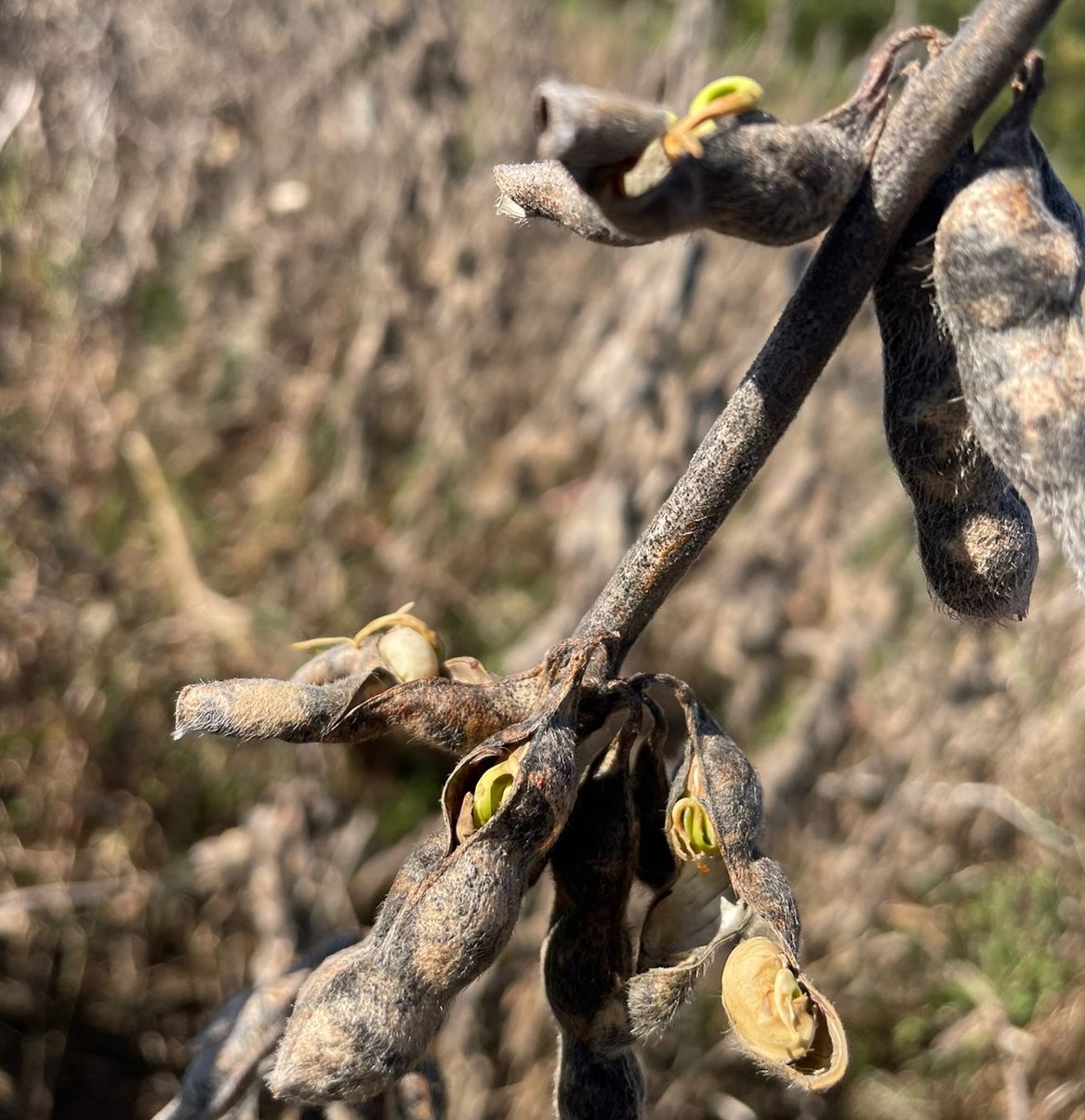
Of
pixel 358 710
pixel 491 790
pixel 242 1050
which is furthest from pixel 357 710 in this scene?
pixel 242 1050

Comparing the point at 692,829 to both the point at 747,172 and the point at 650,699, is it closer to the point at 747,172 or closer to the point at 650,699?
the point at 650,699

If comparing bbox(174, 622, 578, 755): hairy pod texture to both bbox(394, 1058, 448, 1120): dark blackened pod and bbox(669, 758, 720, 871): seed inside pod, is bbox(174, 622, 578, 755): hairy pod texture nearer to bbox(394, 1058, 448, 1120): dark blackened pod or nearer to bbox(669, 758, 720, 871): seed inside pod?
bbox(669, 758, 720, 871): seed inside pod

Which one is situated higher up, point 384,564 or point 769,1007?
point 769,1007

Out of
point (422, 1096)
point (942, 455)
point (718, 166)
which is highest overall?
point (718, 166)

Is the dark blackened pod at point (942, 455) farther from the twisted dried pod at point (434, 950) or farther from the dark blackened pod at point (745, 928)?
the twisted dried pod at point (434, 950)

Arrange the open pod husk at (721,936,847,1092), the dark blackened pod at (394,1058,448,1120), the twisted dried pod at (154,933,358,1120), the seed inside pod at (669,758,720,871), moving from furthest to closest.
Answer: the dark blackened pod at (394,1058,448,1120) < the twisted dried pod at (154,933,358,1120) < the seed inside pod at (669,758,720,871) < the open pod husk at (721,936,847,1092)

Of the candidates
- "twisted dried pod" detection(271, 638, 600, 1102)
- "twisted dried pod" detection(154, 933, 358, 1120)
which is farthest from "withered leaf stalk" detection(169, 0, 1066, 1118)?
"twisted dried pod" detection(154, 933, 358, 1120)

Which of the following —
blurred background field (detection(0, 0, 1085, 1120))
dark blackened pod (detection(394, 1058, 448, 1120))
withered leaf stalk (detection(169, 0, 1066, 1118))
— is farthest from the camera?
blurred background field (detection(0, 0, 1085, 1120))
